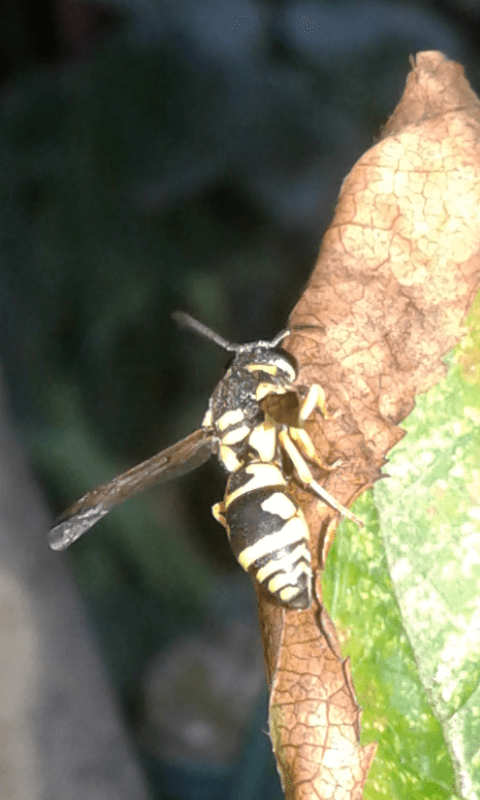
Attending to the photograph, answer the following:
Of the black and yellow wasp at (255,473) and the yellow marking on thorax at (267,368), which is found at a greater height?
the yellow marking on thorax at (267,368)

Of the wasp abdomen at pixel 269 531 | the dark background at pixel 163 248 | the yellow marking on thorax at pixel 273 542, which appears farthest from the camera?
the dark background at pixel 163 248

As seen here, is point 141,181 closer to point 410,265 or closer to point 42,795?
point 410,265

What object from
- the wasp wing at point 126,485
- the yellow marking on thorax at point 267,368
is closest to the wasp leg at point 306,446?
the yellow marking on thorax at point 267,368

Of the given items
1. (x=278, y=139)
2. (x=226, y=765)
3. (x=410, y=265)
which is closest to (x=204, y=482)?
(x=226, y=765)

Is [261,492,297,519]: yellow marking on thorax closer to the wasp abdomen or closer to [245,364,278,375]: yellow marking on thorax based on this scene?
the wasp abdomen

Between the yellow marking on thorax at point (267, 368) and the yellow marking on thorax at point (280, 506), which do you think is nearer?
the yellow marking on thorax at point (280, 506)

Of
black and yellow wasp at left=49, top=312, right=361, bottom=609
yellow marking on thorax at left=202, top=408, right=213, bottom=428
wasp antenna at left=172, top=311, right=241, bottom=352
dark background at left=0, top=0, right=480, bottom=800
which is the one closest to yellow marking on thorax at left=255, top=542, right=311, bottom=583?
black and yellow wasp at left=49, top=312, right=361, bottom=609

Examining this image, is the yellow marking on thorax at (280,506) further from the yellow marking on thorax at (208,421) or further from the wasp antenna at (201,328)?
the wasp antenna at (201,328)

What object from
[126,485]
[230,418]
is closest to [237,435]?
[230,418]
